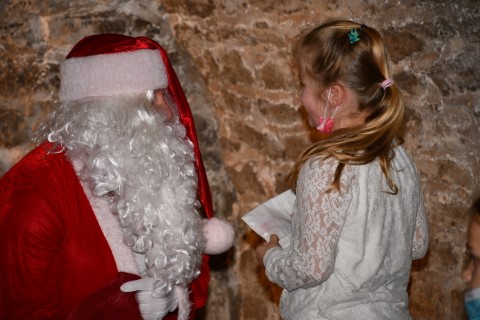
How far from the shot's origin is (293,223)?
→ 191cm

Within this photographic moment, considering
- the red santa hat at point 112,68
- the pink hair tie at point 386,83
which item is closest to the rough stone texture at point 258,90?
the pink hair tie at point 386,83

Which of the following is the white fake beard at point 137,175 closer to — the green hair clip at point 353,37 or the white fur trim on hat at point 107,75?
the white fur trim on hat at point 107,75

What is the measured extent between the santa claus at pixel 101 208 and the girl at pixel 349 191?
0.39m

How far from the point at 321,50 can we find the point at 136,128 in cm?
66

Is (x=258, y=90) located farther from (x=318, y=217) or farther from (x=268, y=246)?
(x=318, y=217)

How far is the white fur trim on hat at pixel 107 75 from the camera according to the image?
196cm

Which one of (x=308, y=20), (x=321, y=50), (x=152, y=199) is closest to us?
(x=321, y=50)

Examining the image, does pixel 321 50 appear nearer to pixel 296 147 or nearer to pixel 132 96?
pixel 132 96

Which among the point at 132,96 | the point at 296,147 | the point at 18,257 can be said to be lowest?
the point at 296,147

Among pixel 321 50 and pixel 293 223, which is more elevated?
pixel 321 50

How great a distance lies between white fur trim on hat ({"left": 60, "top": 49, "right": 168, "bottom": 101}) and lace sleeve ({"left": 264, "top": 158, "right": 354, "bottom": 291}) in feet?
2.18

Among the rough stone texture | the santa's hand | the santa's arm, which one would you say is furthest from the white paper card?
the rough stone texture

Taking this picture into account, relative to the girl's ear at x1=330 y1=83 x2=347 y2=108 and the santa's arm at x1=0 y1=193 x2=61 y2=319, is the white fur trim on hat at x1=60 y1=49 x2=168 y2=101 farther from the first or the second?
the girl's ear at x1=330 y1=83 x2=347 y2=108

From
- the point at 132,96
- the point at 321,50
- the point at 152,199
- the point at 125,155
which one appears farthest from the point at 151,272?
the point at 321,50
